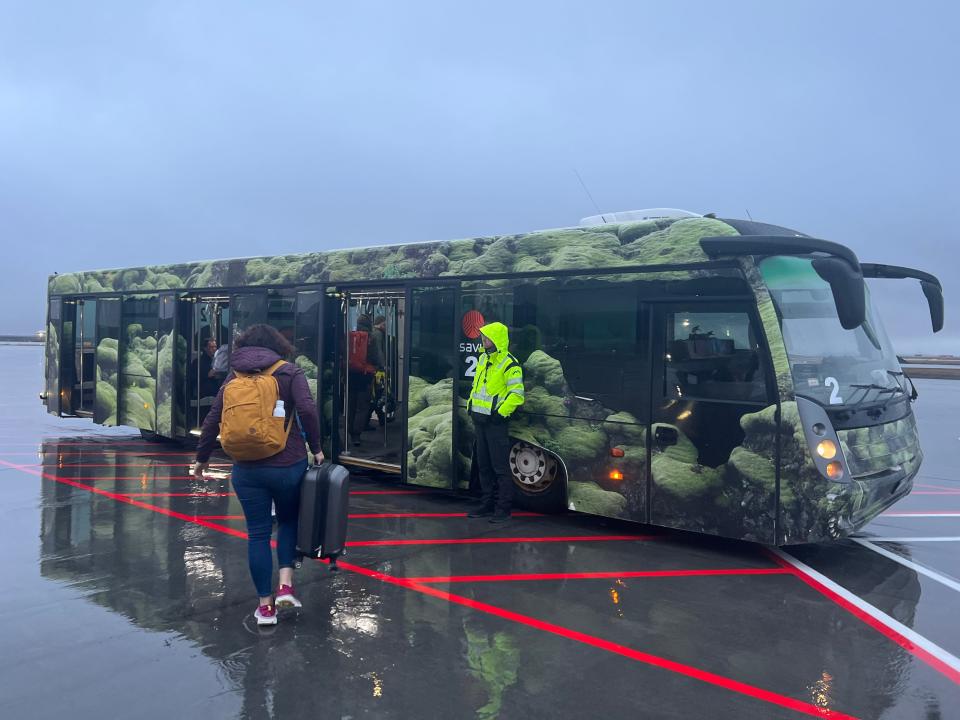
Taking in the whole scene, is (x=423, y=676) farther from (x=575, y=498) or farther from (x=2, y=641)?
(x=575, y=498)

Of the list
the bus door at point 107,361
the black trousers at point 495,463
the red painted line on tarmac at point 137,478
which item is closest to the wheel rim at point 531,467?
the black trousers at point 495,463

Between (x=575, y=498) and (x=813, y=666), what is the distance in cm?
288

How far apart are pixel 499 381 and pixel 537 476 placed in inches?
43.3

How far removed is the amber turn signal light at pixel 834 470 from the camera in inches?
223

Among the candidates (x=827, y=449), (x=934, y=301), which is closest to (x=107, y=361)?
(x=827, y=449)

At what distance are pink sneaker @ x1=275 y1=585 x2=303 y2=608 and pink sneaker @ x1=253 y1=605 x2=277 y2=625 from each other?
161 millimetres

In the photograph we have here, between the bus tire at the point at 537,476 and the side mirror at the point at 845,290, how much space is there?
2880mm

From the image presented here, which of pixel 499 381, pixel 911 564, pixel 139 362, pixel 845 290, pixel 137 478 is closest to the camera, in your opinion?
pixel 845 290

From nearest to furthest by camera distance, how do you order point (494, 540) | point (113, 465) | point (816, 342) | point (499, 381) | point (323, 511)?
point (323, 511) → point (816, 342) → point (494, 540) → point (499, 381) → point (113, 465)

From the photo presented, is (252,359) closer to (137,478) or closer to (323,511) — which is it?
(323,511)

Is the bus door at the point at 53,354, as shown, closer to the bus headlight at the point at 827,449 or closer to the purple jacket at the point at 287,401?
the purple jacket at the point at 287,401

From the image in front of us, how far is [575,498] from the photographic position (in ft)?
22.8

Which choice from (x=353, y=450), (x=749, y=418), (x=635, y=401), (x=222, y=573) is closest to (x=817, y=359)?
(x=749, y=418)

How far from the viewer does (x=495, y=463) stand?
7238 millimetres
